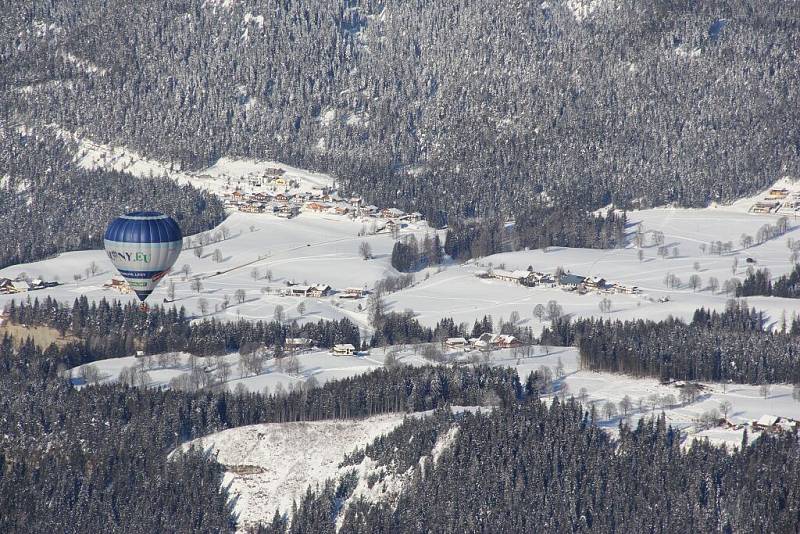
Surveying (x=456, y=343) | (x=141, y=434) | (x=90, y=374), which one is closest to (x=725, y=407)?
(x=456, y=343)

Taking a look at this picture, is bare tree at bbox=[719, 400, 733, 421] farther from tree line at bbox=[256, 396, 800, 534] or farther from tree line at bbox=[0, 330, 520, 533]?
tree line at bbox=[0, 330, 520, 533]

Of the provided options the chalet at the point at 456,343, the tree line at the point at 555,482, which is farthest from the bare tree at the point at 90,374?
the tree line at the point at 555,482

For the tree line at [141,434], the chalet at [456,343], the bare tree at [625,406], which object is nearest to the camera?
the tree line at [141,434]

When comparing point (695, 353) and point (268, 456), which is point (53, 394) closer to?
point (268, 456)

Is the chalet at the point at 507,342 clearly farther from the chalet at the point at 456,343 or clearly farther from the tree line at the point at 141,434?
the tree line at the point at 141,434

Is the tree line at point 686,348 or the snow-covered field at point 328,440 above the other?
the tree line at point 686,348

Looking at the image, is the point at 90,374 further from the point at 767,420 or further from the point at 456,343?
the point at 767,420

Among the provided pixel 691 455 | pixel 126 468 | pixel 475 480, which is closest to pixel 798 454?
pixel 691 455
